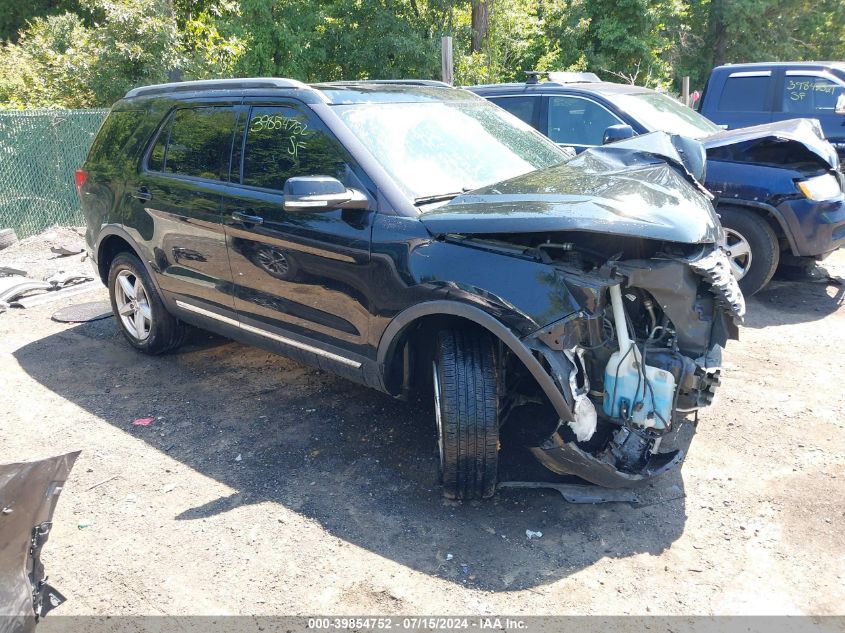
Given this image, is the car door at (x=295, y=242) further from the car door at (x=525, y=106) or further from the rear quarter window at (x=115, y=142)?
the car door at (x=525, y=106)

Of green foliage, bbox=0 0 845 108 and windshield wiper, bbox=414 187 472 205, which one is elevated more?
green foliage, bbox=0 0 845 108

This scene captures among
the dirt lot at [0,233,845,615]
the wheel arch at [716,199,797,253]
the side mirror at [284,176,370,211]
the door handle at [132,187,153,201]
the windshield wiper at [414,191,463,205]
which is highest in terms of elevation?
the side mirror at [284,176,370,211]

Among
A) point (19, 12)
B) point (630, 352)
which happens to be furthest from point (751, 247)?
point (19, 12)

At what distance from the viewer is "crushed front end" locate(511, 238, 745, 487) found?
3.11 m

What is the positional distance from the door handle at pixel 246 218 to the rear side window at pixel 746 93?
7.95 meters

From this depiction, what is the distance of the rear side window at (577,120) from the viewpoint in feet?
24.0

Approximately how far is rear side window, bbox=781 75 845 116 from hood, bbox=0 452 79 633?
1001cm

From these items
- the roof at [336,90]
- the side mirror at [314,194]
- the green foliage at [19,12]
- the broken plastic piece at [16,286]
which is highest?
the green foliage at [19,12]

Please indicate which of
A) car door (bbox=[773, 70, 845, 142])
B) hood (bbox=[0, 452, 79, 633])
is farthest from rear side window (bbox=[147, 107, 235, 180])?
car door (bbox=[773, 70, 845, 142])

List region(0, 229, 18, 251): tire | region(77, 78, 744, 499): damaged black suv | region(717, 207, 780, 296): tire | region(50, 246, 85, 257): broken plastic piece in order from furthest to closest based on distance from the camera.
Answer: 1. region(0, 229, 18, 251): tire
2. region(50, 246, 85, 257): broken plastic piece
3. region(717, 207, 780, 296): tire
4. region(77, 78, 744, 499): damaged black suv

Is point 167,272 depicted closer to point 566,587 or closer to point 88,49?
point 566,587

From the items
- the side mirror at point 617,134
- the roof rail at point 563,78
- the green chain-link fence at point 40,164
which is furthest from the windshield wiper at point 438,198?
the green chain-link fence at point 40,164

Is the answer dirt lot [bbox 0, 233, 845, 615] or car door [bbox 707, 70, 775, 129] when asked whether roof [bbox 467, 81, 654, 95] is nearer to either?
car door [bbox 707, 70, 775, 129]

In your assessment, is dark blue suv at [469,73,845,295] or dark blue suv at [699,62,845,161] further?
dark blue suv at [699,62,845,161]
